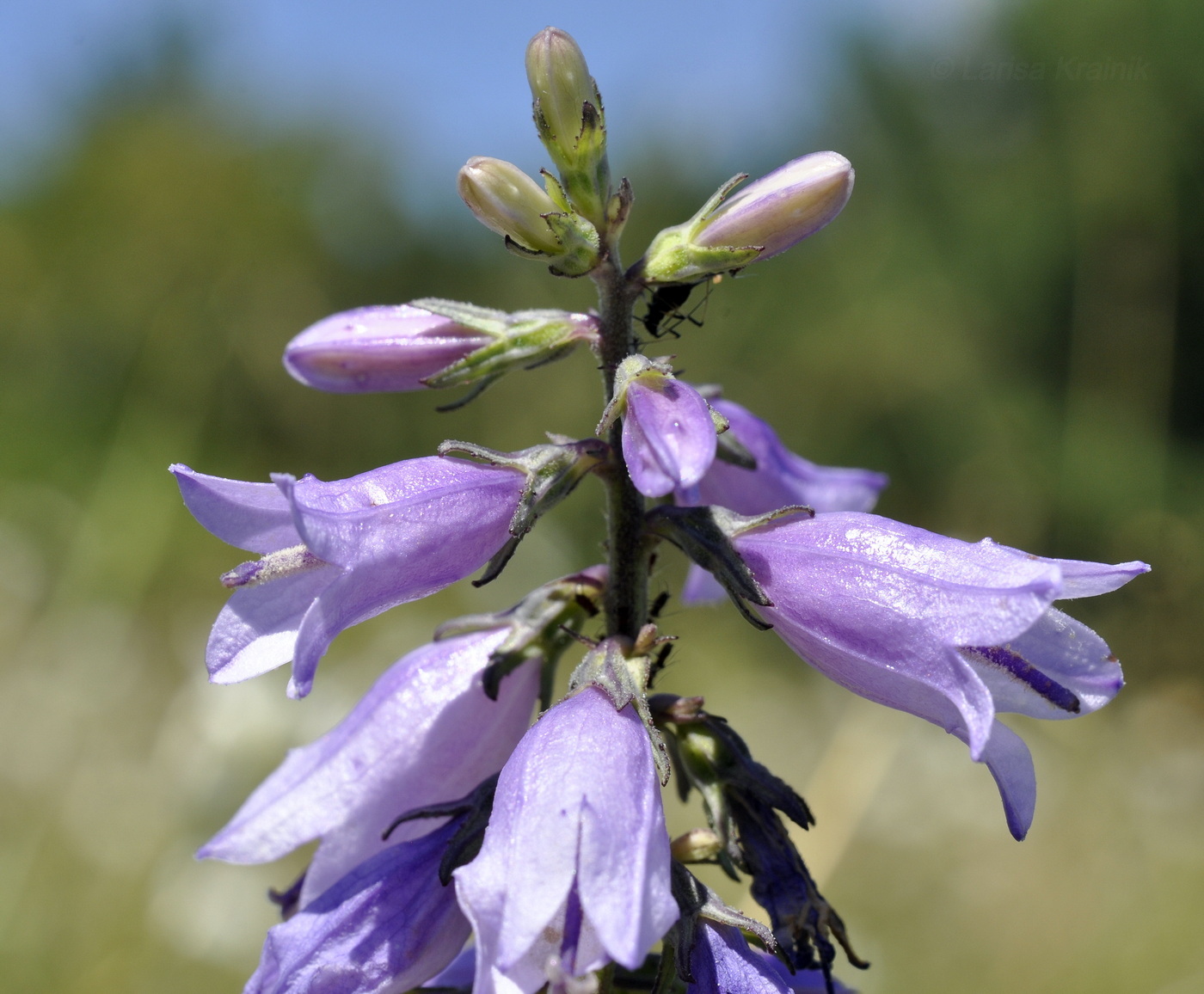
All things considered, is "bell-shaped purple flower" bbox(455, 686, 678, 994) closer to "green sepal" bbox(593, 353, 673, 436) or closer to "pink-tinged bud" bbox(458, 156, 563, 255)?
"green sepal" bbox(593, 353, 673, 436)

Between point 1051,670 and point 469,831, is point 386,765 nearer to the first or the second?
point 469,831

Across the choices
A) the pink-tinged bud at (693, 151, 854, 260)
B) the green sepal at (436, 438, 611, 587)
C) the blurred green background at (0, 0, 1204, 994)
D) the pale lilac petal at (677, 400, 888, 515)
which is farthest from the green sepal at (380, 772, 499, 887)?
the blurred green background at (0, 0, 1204, 994)

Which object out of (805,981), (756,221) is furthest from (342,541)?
(805,981)

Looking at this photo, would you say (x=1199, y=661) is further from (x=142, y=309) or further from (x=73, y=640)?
(x=142, y=309)

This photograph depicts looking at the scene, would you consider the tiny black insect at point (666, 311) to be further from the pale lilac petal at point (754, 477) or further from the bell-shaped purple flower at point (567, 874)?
the bell-shaped purple flower at point (567, 874)

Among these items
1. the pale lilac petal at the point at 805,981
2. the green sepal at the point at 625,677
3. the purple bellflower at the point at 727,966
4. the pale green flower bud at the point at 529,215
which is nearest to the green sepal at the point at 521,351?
the pale green flower bud at the point at 529,215

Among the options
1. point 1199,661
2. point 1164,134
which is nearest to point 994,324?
point 1164,134
